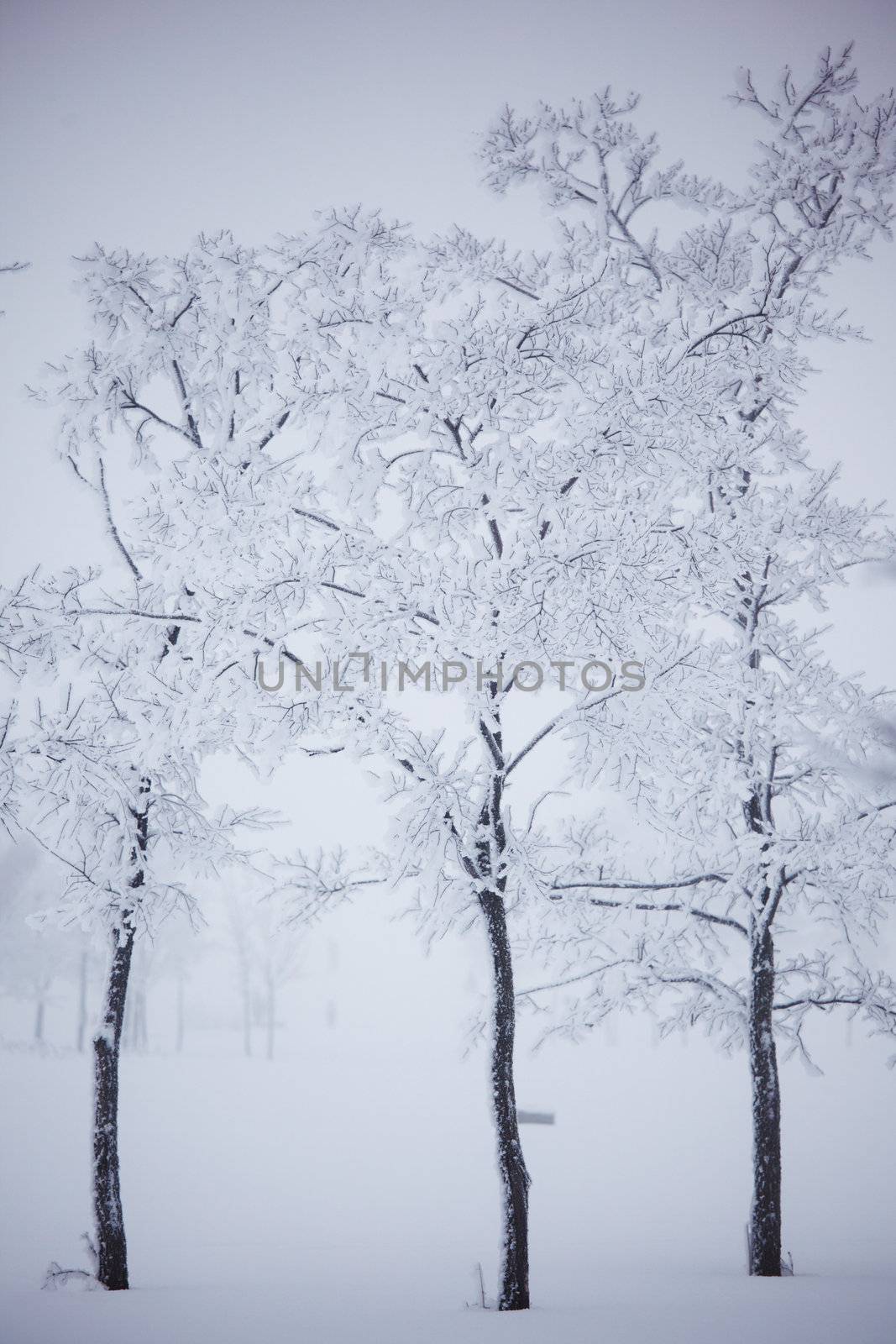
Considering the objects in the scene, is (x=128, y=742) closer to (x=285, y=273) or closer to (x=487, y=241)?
(x=285, y=273)

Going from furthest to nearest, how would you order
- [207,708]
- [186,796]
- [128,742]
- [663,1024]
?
[663,1024], [186,796], [128,742], [207,708]

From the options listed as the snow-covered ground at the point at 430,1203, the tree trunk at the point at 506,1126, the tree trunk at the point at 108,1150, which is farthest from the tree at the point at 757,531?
the tree trunk at the point at 108,1150

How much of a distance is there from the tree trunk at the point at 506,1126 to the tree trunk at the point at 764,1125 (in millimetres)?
2261

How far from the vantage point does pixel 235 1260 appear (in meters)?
8.77

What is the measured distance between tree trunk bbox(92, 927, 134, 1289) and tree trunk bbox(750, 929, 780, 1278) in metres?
5.42

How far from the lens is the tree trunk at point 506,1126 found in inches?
239

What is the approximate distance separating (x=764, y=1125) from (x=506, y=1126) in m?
2.60

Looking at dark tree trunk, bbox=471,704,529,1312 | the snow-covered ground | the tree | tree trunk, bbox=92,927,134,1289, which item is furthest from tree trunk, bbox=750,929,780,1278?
tree trunk, bbox=92,927,134,1289

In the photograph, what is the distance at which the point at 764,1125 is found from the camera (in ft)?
23.5

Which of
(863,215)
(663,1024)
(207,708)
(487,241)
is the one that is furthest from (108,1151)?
(863,215)

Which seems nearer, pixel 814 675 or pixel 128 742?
pixel 128 742

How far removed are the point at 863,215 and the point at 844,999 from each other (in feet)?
23.1

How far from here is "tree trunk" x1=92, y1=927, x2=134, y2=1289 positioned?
6480mm

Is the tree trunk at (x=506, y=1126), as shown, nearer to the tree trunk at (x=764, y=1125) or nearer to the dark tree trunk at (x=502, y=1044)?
the dark tree trunk at (x=502, y=1044)
